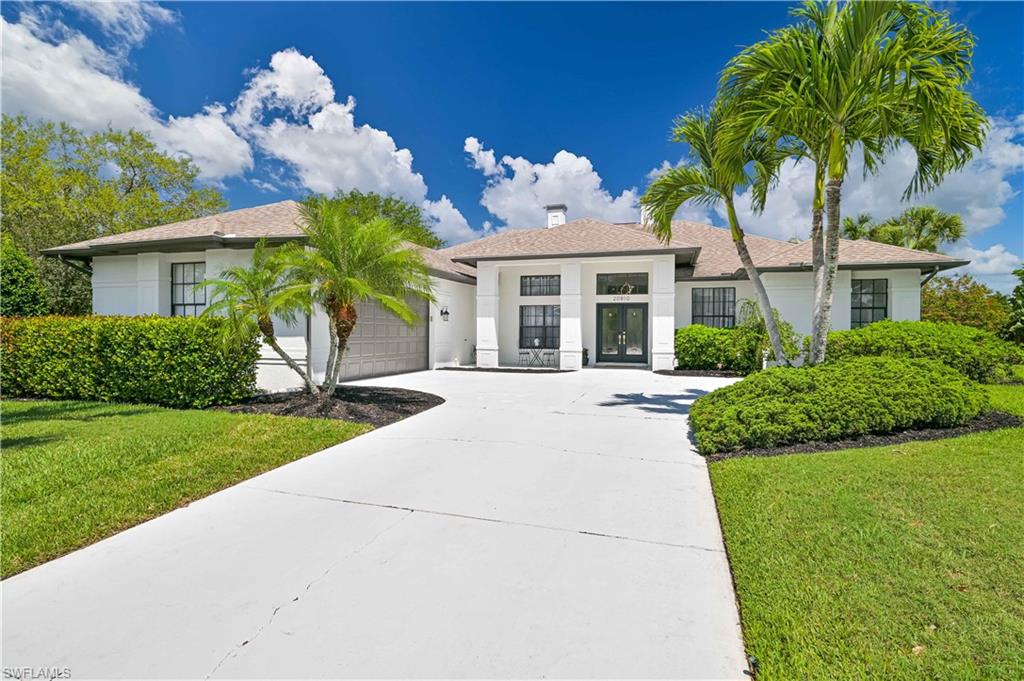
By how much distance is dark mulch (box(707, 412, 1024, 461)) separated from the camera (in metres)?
5.83

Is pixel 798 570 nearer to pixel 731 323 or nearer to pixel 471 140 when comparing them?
Result: pixel 731 323

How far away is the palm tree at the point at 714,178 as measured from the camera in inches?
321

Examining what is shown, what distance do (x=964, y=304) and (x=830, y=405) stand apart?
20638 millimetres

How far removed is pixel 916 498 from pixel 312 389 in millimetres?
9201

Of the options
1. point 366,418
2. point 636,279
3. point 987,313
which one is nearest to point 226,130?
point 636,279

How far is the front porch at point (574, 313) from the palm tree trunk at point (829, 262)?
332 inches

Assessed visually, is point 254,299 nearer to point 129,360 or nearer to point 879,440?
point 129,360

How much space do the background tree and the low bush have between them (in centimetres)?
2140

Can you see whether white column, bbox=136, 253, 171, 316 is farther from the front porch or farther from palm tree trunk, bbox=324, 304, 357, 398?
the front porch

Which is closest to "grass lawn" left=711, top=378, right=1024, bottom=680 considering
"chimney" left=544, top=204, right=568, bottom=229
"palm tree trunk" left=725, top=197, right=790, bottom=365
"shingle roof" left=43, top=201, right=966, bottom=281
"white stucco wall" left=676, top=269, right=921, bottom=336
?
"palm tree trunk" left=725, top=197, right=790, bottom=365

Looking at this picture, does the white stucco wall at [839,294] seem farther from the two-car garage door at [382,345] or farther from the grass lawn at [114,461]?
the grass lawn at [114,461]

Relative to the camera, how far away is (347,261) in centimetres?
836

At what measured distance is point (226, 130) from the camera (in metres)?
25.8

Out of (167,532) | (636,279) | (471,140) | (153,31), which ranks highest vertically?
(471,140)
